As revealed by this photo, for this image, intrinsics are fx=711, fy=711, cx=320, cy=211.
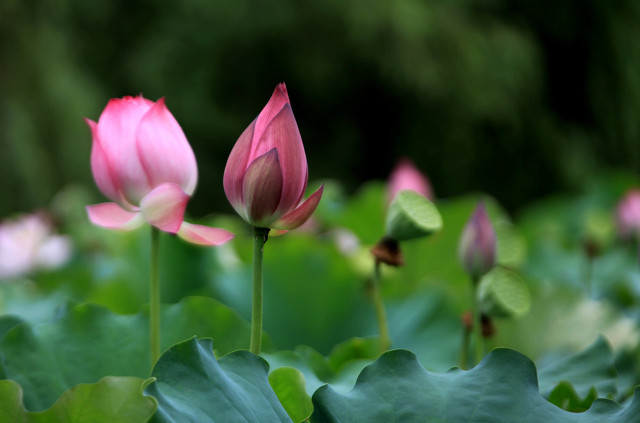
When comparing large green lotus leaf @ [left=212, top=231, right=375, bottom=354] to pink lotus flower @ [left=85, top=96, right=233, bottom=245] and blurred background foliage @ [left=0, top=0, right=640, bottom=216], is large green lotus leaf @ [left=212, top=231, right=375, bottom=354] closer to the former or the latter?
pink lotus flower @ [left=85, top=96, right=233, bottom=245]

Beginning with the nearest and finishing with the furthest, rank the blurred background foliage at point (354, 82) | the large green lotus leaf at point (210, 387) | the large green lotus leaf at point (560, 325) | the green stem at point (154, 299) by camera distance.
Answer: the large green lotus leaf at point (210, 387)
the green stem at point (154, 299)
the large green lotus leaf at point (560, 325)
the blurred background foliage at point (354, 82)

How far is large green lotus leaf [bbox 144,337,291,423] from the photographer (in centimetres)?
38

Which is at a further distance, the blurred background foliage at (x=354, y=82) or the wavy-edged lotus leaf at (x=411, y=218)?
the blurred background foliage at (x=354, y=82)

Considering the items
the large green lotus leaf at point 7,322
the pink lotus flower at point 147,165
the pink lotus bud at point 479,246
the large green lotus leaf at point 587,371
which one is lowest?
the large green lotus leaf at point 587,371

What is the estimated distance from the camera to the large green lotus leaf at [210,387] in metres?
0.38

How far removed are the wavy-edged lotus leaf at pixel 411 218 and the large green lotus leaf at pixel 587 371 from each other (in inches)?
6.5

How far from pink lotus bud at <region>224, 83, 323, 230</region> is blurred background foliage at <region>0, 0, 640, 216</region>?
2865 mm

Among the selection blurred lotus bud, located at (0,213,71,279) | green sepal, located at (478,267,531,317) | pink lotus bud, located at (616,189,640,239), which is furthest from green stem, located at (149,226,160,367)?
pink lotus bud, located at (616,189,640,239)

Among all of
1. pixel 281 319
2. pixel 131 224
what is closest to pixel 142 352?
pixel 131 224

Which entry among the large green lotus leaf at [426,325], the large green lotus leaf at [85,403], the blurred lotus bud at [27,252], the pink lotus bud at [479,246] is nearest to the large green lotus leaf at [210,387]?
the large green lotus leaf at [85,403]

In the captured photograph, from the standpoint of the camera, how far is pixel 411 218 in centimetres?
53

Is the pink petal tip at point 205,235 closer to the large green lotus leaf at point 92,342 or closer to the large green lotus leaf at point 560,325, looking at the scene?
the large green lotus leaf at point 92,342

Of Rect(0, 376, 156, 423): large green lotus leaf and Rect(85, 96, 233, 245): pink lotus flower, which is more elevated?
Rect(85, 96, 233, 245): pink lotus flower

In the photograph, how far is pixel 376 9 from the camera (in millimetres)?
3518
